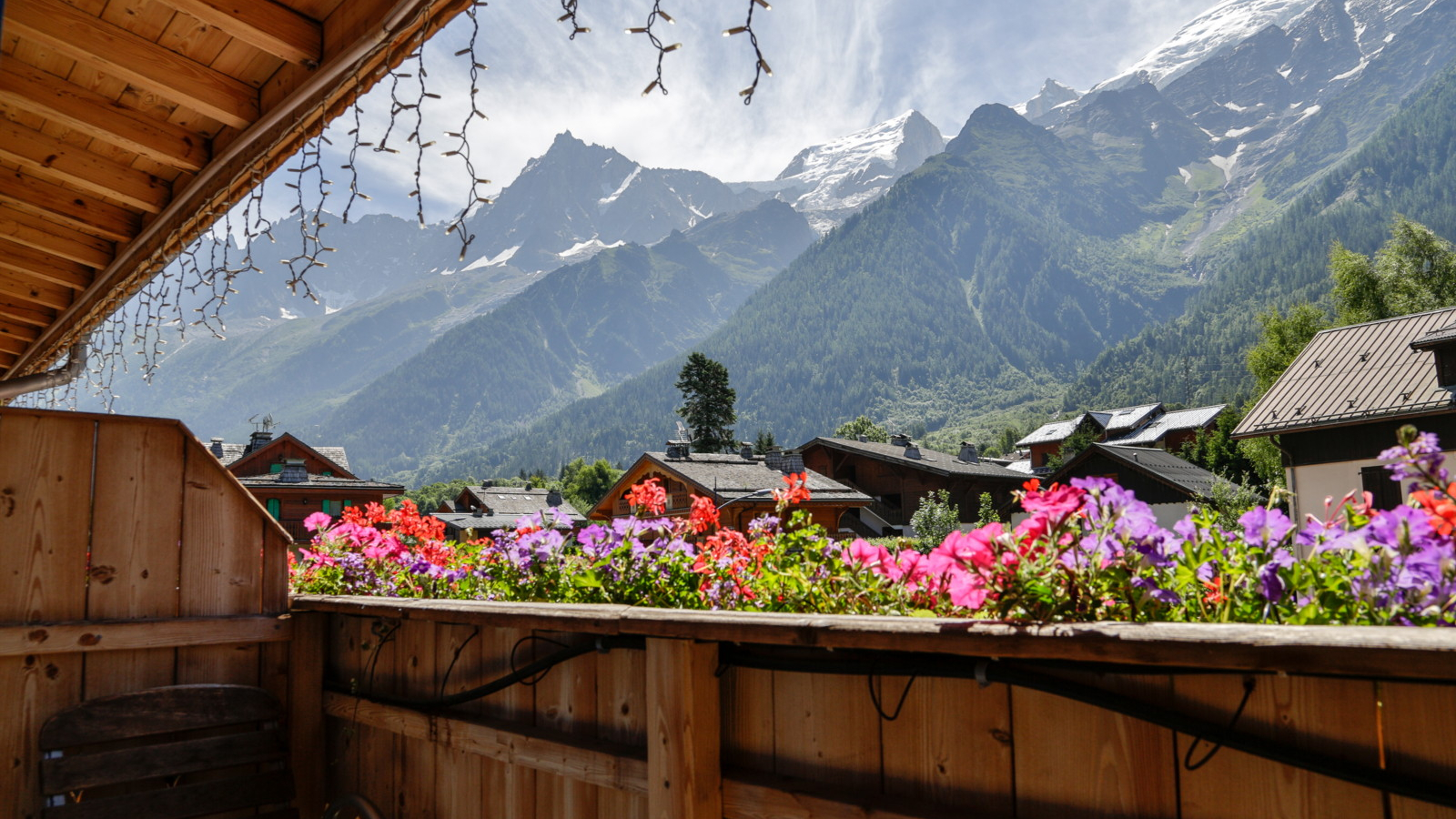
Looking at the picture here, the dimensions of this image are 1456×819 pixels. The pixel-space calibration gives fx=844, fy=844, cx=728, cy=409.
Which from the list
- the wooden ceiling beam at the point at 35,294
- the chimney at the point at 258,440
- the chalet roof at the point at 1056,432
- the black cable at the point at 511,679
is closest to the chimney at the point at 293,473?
the chimney at the point at 258,440

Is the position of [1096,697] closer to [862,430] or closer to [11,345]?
[11,345]

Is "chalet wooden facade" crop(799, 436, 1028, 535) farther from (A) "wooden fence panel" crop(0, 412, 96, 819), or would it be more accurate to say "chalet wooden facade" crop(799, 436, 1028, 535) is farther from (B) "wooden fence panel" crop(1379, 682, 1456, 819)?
(B) "wooden fence panel" crop(1379, 682, 1456, 819)

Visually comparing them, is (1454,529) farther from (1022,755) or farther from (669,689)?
(669,689)

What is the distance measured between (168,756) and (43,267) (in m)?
2.31

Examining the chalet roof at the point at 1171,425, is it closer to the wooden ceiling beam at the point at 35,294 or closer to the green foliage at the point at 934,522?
the green foliage at the point at 934,522

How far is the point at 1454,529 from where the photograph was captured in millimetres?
1110

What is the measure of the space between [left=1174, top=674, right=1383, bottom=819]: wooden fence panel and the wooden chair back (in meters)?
3.10

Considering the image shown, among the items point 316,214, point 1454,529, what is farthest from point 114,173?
point 1454,529

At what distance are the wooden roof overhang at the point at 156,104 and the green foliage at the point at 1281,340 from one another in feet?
115

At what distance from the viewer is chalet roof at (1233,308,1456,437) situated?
16859mm

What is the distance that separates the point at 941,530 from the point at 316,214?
2737 centimetres

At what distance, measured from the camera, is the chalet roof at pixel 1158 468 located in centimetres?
3247

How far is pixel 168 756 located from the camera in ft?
9.54

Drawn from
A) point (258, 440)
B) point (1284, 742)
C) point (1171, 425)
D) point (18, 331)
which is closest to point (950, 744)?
point (1284, 742)
